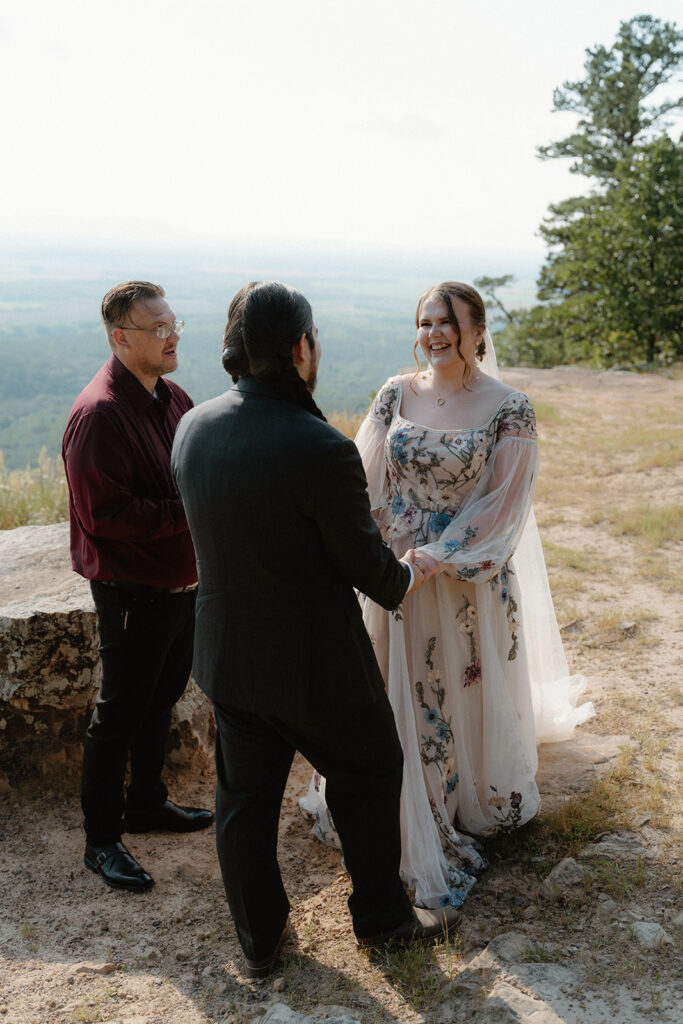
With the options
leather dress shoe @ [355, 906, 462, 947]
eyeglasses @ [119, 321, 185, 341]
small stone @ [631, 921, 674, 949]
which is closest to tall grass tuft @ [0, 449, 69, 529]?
eyeglasses @ [119, 321, 185, 341]

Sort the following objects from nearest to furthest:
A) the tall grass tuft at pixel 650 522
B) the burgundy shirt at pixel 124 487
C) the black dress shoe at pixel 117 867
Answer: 1. the burgundy shirt at pixel 124 487
2. the black dress shoe at pixel 117 867
3. the tall grass tuft at pixel 650 522

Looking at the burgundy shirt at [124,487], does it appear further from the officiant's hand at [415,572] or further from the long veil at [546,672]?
the long veil at [546,672]

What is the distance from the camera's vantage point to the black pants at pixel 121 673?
2.96 meters

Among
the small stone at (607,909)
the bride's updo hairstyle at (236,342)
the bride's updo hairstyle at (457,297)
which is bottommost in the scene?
the small stone at (607,909)

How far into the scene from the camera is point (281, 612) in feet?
7.02

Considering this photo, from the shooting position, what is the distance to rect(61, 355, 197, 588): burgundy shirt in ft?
9.11

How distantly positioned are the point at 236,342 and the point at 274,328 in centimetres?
13

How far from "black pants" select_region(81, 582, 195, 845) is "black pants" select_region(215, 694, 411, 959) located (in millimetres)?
657

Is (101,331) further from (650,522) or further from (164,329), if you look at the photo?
(164,329)

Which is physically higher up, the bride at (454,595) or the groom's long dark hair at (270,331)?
the groom's long dark hair at (270,331)

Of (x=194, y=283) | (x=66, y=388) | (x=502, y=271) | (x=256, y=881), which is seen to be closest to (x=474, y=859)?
(x=256, y=881)

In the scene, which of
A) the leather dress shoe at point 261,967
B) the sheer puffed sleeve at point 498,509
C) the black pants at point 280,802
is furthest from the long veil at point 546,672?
the leather dress shoe at point 261,967

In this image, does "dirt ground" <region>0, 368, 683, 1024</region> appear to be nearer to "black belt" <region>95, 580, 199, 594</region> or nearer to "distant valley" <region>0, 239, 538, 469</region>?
"black belt" <region>95, 580, 199, 594</region>

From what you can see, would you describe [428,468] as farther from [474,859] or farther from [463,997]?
[463,997]
